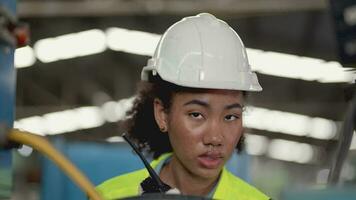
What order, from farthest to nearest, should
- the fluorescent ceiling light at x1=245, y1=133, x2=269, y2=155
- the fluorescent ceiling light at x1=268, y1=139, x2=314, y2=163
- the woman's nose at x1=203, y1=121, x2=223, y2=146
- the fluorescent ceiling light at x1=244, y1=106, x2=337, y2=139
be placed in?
1. the fluorescent ceiling light at x1=268, y1=139, x2=314, y2=163
2. the fluorescent ceiling light at x1=245, y1=133, x2=269, y2=155
3. the fluorescent ceiling light at x1=244, y1=106, x2=337, y2=139
4. the woman's nose at x1=203, y1=121, x2=223, y2=146

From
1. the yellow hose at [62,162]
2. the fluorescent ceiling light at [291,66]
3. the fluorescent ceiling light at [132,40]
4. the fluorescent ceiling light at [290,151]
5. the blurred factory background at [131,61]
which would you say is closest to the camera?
the yellow hose at [62,162]

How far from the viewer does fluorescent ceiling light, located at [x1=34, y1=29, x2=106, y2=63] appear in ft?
26.7

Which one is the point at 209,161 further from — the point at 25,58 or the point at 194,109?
the point at 25,58

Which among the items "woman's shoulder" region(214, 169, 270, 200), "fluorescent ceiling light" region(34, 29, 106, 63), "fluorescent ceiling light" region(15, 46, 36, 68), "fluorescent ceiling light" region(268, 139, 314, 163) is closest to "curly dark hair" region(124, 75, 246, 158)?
"woman's shoulder" region(214, 169, 270, 200)

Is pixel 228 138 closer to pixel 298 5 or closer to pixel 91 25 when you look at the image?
pixel 298 5

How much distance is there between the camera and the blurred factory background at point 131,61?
723 cm

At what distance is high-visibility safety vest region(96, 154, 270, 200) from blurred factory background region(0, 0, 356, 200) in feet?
9.26

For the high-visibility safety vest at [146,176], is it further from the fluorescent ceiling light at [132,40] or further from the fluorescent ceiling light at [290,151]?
the fluorescent ceiling light at [290,151]

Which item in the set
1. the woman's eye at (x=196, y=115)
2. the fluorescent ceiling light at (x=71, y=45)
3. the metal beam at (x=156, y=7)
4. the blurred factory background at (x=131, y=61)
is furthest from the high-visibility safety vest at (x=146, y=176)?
the fluorescent ceiling light at (x=71, y=45)

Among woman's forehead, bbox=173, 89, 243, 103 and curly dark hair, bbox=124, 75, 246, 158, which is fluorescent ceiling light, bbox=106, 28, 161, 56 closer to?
curly dark hair, bbox=124, 75, 246, 158

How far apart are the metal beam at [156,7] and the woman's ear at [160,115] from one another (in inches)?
211

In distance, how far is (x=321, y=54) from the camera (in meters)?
8.13

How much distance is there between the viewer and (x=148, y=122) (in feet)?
5.57

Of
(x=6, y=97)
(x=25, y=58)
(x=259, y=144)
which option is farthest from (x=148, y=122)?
(x=259, y=144)
